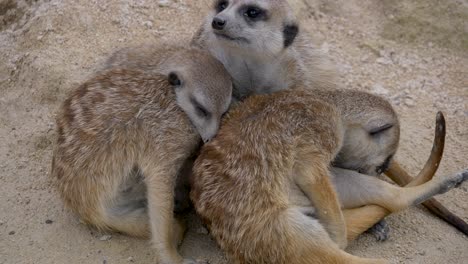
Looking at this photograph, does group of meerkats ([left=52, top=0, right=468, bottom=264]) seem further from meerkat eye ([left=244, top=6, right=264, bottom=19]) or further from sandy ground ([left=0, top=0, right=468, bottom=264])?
sandy ground ([left=0, top=0, right=468, bottom=264])

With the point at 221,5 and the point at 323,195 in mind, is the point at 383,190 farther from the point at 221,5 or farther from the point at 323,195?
the point at 221,5

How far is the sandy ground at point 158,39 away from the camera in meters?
2.89

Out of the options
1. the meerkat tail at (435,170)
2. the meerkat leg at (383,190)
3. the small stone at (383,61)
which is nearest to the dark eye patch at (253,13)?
the meerkat leg at (383,190)

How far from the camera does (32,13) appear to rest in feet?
13.8

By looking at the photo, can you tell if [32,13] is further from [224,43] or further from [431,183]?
[431,183]

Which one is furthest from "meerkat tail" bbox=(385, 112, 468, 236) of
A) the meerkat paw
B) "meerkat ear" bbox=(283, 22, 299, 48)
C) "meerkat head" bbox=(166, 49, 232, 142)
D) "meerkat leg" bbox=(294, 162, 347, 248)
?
"meerkat head" bbox=(166, 49, 232, 142)

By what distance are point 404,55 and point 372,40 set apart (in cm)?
23

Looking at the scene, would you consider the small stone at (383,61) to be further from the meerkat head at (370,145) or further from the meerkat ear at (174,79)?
the meerkat ear at (174,79)

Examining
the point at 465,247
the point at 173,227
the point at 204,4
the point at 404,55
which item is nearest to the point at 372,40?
the point at 404,55

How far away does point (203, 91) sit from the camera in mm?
2891

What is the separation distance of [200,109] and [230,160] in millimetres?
315

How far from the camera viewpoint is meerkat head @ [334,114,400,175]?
2867mm

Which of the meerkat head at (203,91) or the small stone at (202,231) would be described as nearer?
the meerkat head at (203,91)

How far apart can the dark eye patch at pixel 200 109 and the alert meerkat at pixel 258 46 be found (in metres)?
0.37
